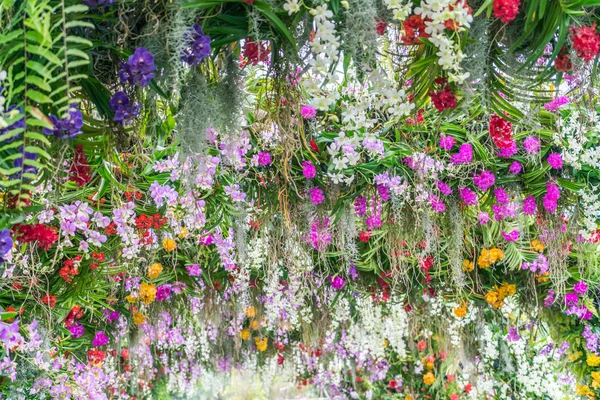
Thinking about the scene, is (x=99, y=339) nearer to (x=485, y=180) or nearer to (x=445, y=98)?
(x=485, y=180)

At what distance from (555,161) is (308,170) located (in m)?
0.99

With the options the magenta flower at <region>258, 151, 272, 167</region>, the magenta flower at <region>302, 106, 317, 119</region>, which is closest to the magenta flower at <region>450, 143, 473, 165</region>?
the magenta flower at <region>302, 106, 317, 119</region>

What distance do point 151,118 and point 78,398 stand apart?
1831 millimetres

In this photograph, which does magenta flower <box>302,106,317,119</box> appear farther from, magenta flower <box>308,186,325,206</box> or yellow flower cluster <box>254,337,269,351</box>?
yellow flower cluster <box>254,337,269,351</box>

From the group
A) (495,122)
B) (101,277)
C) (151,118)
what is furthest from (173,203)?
(495,122)

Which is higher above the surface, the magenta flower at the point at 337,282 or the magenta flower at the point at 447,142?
the magenta flower at the point at 447,142

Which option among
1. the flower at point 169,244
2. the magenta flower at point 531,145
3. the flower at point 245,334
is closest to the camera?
the magenta flower at point 531,145

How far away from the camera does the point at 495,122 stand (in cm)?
150

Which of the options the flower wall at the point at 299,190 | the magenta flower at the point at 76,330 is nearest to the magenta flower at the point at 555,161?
the flower wall at the point at 299,190

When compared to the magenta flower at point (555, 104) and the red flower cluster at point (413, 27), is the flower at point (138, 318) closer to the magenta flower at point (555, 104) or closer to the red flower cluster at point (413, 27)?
the magenta flower at point (555, 104)

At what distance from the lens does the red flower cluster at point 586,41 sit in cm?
111

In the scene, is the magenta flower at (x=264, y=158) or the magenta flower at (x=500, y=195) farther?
the magenta flower at (x=500, y=195)

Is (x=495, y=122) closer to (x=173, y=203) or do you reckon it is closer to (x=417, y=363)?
(x=173, y=203)

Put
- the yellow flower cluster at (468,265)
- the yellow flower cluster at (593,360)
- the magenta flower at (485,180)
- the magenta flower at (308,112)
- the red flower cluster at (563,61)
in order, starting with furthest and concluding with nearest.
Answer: the yellow flower cluster at (593,360) → the yellow flower cluster at (468,265) → the magenta flower at (485,180) → the magenta flower at (308,112) → the red flower cluster at (563,61)
